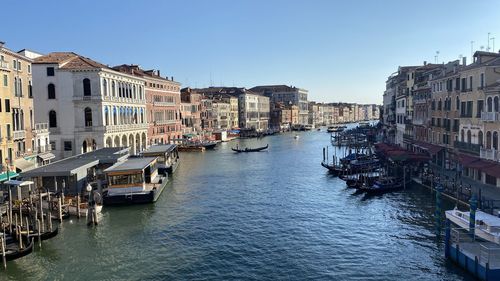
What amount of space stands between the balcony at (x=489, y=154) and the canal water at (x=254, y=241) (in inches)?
140

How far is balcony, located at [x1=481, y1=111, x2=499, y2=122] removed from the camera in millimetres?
23312

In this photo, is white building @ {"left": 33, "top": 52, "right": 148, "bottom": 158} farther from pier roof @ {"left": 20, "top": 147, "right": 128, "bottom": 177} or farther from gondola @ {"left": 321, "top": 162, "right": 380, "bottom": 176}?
gondola @ {"left": 321, "top": 162, "right": 380, "bottom": 176}

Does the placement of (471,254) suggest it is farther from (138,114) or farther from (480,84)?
(138,114)

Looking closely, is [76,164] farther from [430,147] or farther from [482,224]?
[430,147]

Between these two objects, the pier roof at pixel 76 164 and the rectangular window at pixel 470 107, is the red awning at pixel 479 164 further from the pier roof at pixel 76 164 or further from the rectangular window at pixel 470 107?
the pier roof at pixel 76 164

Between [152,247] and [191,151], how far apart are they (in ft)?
142

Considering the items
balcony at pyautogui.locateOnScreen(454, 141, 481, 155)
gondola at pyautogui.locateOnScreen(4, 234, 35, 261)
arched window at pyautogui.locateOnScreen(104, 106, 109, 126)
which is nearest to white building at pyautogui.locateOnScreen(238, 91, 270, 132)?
arched window at pyautogui.locateOnScreen(104, 106, 109, 126)

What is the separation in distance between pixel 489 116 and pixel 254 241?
1467 centimetres

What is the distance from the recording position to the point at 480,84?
25.3 metres

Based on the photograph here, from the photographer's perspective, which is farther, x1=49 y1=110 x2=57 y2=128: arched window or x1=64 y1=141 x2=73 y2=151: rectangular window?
x1=64 y1=141 x2=73 y2=151: rectangular window

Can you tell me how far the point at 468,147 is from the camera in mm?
26766

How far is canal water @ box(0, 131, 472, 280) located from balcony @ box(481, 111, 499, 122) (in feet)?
16.6

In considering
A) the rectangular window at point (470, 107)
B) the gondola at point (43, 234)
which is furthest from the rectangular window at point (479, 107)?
the gondola at point (43, 234)

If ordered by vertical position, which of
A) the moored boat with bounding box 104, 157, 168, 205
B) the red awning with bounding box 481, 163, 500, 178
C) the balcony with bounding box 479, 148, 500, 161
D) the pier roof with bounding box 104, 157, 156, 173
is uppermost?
the balcony with bounding box 479, 148, 500, 161
